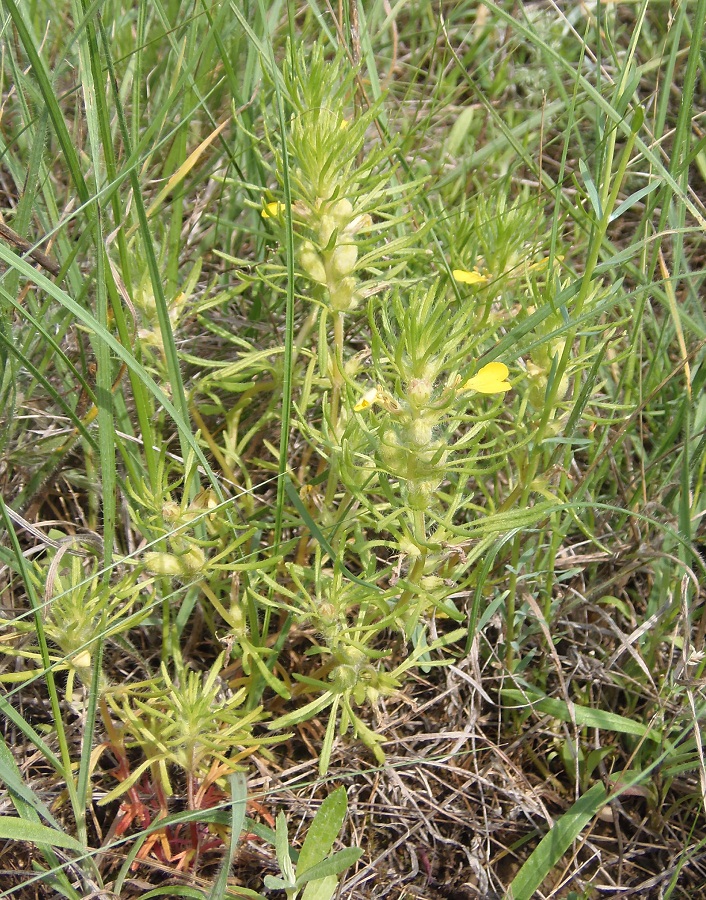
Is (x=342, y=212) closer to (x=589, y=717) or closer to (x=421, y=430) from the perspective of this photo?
(x=421, y=430)

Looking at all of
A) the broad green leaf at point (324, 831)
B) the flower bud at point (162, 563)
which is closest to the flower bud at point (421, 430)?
the flower bud at point (162, 563)

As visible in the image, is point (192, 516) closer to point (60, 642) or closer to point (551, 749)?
point (60, 642)

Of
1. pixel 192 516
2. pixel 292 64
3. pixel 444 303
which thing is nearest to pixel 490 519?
pixel 444 303

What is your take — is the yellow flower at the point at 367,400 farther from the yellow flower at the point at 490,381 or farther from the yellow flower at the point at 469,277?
the yellow flower at the point at 469,277

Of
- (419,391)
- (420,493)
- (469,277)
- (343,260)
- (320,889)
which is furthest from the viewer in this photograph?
(469,277)

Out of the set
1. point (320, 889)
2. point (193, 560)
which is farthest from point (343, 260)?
point (320, 889)

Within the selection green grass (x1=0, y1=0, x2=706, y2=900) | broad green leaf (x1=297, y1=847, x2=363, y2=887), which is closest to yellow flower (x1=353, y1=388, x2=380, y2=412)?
green grass (x1=0, y1=0, x2=706, y2=900)

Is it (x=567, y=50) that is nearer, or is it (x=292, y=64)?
(x=292, y=64)

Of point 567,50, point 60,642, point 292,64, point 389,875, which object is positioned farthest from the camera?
point 567,50
